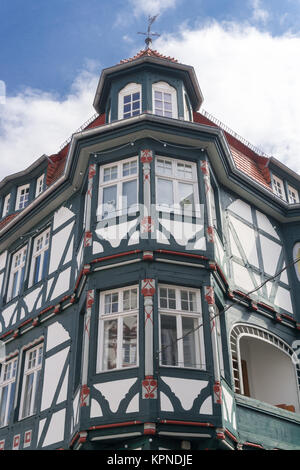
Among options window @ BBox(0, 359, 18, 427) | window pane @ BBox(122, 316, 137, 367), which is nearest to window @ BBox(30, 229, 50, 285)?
window @ BBox(0, 359, 18, 427)

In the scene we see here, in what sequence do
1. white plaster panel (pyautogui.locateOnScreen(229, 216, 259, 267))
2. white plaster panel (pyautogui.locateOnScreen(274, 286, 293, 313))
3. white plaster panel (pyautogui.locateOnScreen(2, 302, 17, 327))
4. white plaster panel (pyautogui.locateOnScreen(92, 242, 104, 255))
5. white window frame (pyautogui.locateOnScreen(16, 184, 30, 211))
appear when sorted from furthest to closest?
white window frame (pyautogui.locateOnScreen(16, 184, 30, 211)), white plaster panel (pyautogui.locateOnScreen(2, 302, 17, 327)), white plaster panel (pyautogui.locateOnScreen(274, 286, 293, 313)), white plaster panel (pyautogui.locateOnScreen(229, 216, 259, 267)), white plaster panel (pyautogui.locateOnScreen(92, 242, 104, 255))

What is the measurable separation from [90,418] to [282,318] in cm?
732

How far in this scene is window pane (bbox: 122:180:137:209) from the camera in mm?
15998

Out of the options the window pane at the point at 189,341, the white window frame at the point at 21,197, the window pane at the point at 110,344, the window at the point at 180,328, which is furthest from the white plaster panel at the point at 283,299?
the white window frame at the point at 21,197

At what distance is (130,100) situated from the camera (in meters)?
18.8

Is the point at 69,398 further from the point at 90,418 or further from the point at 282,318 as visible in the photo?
the point at 282,318

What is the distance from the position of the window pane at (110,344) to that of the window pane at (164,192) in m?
3.29

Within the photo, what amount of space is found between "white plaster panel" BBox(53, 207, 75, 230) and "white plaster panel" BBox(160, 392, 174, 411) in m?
6.91

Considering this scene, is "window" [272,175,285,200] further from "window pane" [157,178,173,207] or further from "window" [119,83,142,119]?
"window pane" [157,178,173,207]

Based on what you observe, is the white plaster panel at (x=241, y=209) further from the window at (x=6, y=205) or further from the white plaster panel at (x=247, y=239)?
the window at (x=6, y=205)

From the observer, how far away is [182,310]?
47.8ft

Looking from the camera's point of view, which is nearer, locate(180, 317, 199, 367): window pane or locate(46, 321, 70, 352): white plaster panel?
locate(180, 317, 199, 367): window pane
